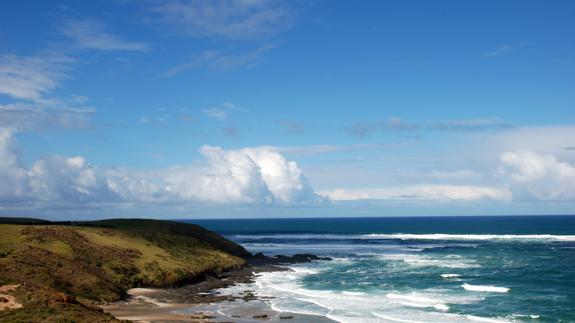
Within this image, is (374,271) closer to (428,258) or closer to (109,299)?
(428,258)

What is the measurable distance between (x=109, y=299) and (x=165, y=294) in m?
7.56

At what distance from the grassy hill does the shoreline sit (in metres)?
2.19

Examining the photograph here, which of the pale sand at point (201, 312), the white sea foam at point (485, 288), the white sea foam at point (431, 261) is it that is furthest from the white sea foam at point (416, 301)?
the white sea foam at point (431, 261)

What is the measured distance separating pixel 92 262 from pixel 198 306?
55.6ft

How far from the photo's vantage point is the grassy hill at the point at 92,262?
35906 mm

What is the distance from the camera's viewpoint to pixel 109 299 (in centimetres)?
4788

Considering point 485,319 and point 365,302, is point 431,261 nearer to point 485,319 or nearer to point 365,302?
point 365,302

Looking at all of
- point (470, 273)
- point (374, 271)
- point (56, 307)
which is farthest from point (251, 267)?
point (56, 307)

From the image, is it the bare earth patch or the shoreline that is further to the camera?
the shoreline

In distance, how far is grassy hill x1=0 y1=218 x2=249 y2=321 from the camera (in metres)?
35.9

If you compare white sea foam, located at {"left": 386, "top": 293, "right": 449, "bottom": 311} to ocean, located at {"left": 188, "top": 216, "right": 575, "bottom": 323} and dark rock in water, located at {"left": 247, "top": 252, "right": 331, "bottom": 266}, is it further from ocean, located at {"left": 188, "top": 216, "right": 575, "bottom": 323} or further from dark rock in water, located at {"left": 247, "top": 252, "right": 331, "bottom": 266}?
dark rock in water, located at {"left": 247, "top": 252, "right": 331, "bottom": 266}

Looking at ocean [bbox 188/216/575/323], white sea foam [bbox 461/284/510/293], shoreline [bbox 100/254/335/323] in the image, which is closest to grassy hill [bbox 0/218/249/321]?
shoreline [bbox 100/254/335/323]

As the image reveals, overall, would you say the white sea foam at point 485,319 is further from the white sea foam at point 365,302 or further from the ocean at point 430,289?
the white sea foam at point 365,302

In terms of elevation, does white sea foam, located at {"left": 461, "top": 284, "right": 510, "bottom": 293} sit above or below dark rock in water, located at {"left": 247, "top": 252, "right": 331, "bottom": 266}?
above
